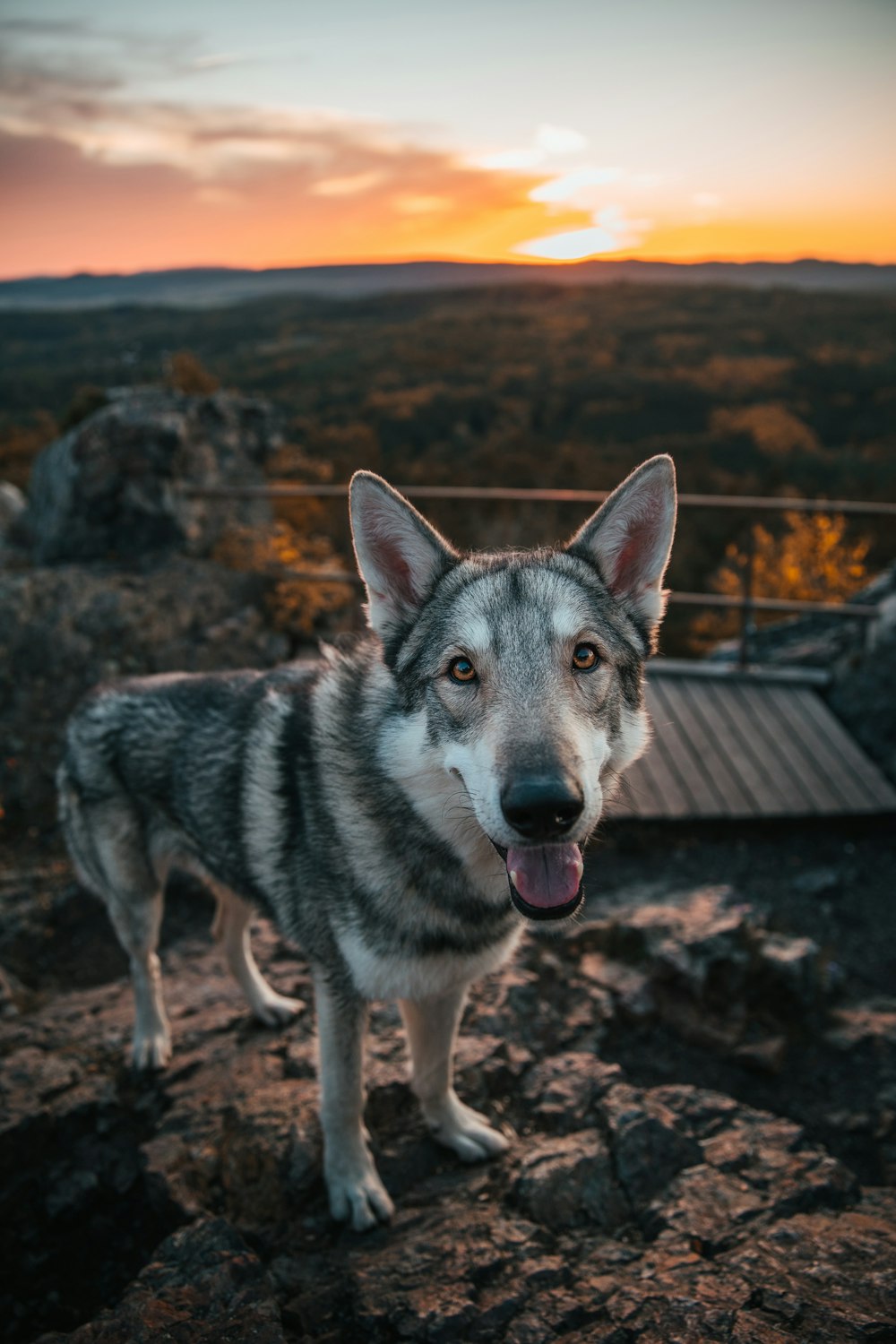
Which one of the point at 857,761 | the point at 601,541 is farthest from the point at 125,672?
the point at 857,761

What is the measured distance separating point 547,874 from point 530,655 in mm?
704

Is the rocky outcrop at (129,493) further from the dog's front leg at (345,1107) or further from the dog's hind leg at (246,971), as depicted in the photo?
the dog's front leg at (345,1107)

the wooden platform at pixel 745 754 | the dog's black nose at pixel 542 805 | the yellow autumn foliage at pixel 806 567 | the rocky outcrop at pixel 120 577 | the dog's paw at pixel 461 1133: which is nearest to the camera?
the dog's black nose at pixel 542 805

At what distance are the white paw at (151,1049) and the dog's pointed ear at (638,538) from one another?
310 cm

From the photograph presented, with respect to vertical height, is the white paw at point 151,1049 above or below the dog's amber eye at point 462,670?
below

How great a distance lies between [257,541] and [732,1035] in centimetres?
623

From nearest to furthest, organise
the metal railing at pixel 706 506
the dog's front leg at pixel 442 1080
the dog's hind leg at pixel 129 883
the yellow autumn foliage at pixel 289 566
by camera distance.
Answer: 1. the dog's front leg at pixel 442 1080
2. the dog's hind leg at pixel 129 883
3. the metal railing at pixel 706 506
4. the yellow autumn foliage at pixel 289 566

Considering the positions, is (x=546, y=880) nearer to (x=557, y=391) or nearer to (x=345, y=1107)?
(x=345, y=1107)

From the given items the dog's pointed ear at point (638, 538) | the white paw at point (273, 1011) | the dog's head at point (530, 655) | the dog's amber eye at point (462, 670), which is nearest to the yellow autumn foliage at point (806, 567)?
the dog's pointed ear at point (638, 538)

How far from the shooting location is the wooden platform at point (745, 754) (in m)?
6.37

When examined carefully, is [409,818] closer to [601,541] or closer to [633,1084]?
[601,541]

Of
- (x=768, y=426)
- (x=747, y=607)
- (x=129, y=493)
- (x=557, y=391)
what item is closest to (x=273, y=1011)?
(x=747, y=607)

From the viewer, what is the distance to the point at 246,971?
4141 mm

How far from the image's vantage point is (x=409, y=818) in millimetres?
2904
